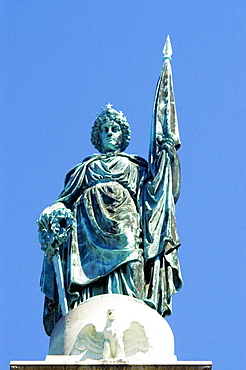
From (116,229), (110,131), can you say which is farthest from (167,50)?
(116,229)

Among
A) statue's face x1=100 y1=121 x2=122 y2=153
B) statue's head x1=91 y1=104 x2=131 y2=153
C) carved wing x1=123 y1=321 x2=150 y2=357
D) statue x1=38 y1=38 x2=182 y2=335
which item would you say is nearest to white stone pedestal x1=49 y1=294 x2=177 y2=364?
carved wing x1=123 y1=321 x2=150 y2=357

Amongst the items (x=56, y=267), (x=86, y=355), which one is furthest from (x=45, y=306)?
(x=86, y=355)

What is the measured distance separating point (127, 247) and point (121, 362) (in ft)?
11.6

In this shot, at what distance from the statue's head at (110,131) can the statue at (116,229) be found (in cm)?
4

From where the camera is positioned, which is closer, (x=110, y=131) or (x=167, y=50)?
(x=110, y=131)

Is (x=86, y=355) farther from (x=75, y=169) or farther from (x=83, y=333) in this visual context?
(x=75, y=169)

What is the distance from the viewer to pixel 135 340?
29141mm

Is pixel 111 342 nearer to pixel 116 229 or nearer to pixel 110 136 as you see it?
pixel 116 229

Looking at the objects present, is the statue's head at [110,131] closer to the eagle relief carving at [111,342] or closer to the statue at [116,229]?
the statue at [116,229]

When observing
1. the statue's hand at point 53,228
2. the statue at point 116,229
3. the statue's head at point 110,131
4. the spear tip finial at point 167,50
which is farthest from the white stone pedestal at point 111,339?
the spear tip finial at point 167,50

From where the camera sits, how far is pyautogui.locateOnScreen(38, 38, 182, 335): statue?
31.0 metres

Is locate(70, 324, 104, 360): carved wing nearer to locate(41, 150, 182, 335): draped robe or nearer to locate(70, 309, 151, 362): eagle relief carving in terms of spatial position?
locate(70, 309, 151, 362): eagle relief carving

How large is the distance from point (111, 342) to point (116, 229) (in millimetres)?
3317

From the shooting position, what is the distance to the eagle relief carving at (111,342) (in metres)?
28.6
